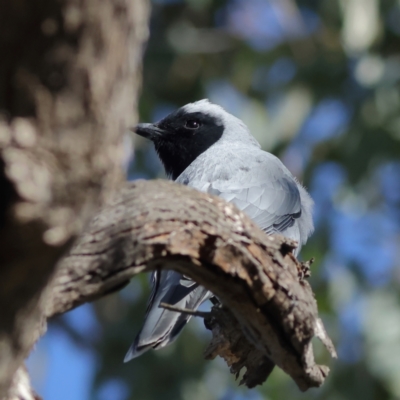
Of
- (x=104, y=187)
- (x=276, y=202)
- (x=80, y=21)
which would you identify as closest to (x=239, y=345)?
(x=276, y=202)

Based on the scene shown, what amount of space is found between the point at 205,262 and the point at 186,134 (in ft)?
12.2

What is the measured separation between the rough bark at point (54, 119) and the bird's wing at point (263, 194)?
10.4ft

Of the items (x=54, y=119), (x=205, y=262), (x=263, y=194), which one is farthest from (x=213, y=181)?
(x=54, y=119)

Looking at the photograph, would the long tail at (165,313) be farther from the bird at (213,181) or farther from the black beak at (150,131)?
the black beak at (150,131)

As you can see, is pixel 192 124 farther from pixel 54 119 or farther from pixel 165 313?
pixel 54 119

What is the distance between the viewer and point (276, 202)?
17.9 ft

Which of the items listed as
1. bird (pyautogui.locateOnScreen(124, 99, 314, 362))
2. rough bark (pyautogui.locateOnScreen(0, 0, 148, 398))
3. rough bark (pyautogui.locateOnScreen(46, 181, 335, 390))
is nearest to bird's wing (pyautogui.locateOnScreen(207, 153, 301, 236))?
bird (pyautogui.locateOnScreen(124, 99, 314, 362))

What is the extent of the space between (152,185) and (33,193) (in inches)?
49.4

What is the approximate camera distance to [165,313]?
414 centimetres

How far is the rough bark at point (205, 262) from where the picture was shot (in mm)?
2844

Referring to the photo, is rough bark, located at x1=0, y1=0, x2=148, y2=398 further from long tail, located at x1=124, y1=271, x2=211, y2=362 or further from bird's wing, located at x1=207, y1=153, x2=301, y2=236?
bird's wing, located at x1=207, y1=153, x2=301, y2=236

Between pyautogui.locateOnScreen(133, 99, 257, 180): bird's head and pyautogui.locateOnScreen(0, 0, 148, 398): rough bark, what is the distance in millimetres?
4515

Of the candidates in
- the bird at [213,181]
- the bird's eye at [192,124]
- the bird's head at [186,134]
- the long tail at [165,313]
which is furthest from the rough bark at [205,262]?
the bird's eye at [192,124]

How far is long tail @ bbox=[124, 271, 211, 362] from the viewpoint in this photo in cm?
409
